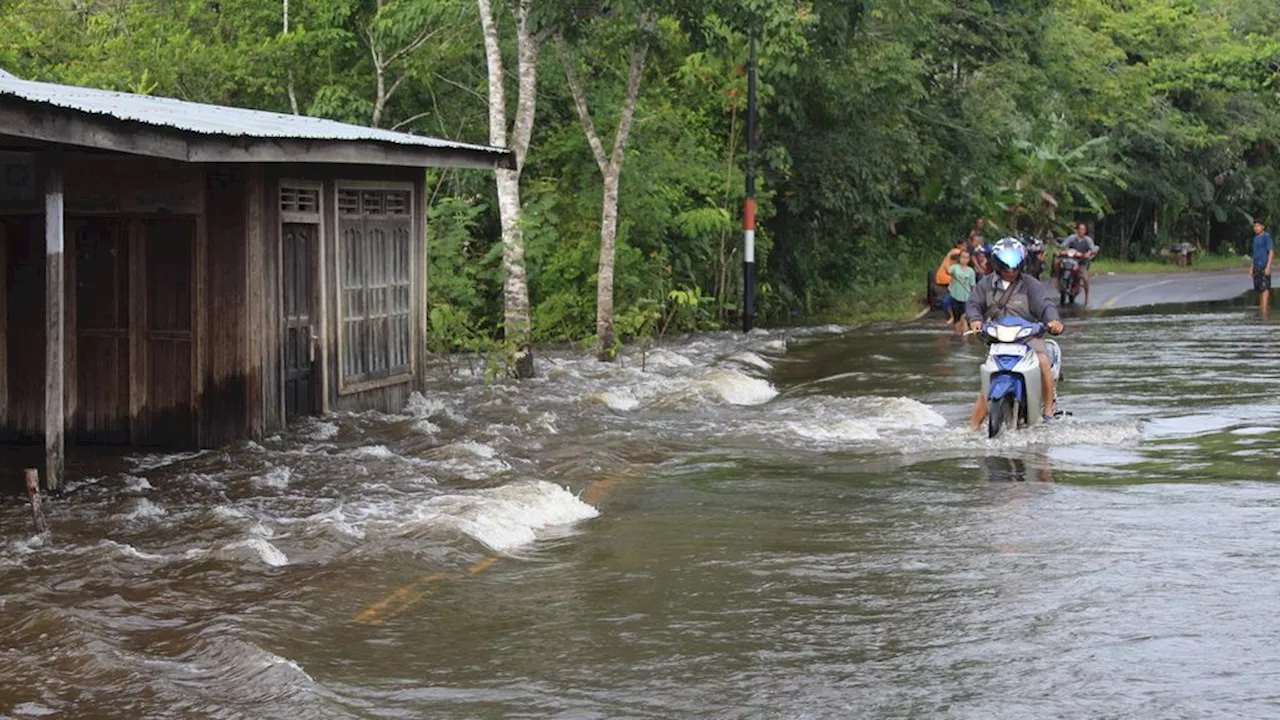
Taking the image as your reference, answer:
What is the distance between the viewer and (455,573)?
31.6 ft

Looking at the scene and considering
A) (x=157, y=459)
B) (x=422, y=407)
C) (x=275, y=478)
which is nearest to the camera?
(x=275, y=478)

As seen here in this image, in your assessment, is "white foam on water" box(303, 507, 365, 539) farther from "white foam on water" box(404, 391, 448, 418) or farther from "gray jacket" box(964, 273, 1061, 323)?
"gray jacket" box(964, 273, 1061, 323)

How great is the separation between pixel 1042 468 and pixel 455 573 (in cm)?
541

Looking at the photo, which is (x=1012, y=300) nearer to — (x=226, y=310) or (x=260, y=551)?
(x=226, y=310)

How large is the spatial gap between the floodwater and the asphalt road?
2021 cm

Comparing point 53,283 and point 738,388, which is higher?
point 53,283

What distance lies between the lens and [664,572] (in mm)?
9555

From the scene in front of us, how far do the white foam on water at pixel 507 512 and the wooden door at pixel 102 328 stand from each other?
3910 millimetres

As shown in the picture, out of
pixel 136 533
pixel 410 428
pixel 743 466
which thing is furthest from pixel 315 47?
pixel 136 533

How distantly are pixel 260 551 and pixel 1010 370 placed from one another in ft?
22.5

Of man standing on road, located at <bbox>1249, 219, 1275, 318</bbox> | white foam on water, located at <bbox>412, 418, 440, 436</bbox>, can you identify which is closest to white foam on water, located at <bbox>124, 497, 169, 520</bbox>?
white foam on water, located at <bbox>412, 418, 440, 436</bbox>

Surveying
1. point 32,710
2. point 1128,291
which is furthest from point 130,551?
point 1128,291

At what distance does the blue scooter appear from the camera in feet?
46.5

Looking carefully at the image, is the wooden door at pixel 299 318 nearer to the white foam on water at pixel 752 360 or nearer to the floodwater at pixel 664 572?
the floodwater at pixel 664 572
